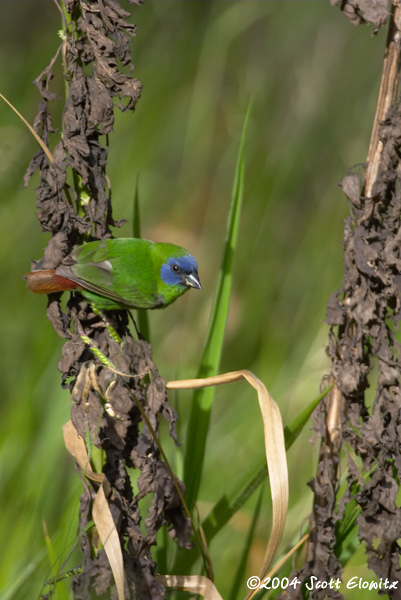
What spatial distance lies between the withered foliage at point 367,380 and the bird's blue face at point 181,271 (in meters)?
1.08

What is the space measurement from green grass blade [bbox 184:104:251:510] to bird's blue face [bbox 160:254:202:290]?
83cm

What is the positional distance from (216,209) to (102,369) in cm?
249

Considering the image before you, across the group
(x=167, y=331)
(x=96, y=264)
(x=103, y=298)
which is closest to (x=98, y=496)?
(x=103, y=298)

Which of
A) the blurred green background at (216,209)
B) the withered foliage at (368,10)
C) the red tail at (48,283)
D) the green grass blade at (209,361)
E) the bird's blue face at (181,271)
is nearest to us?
the withered foliage at (368,10)

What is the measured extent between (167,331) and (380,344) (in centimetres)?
216

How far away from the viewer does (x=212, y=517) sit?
180 cm

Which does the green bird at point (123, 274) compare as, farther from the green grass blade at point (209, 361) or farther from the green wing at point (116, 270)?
the green grass blade at point (209, 361)

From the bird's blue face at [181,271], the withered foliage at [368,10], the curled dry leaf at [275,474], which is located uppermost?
the withered foliage at [368,10]

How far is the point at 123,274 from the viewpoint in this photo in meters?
2.49

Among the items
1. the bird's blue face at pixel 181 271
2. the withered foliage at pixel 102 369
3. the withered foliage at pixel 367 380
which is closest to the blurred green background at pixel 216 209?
the withered foliage at pixel 102 369

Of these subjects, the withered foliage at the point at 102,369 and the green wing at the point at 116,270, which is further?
the green wing at the point at 116,270

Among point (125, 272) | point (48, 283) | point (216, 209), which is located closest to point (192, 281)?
point (125, 272)

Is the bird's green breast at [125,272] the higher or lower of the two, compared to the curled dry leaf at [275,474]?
higher

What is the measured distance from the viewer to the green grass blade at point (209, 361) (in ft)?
6.03
